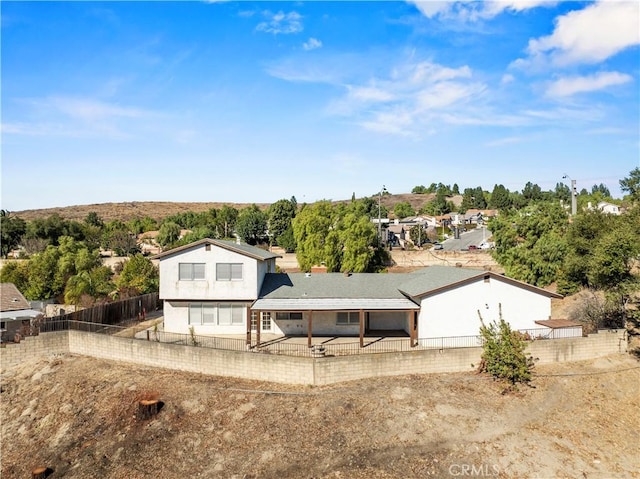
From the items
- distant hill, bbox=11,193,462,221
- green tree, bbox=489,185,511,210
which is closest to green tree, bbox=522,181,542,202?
green tree, bbox=489,185,511,210

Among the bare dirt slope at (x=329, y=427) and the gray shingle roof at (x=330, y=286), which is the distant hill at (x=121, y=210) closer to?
the gray shingle roof at (x=330, y=286)

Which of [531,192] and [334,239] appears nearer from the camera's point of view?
[334,239]

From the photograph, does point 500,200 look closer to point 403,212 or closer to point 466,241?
point 403,212

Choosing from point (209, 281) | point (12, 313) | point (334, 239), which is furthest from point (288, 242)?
point (209, 281)

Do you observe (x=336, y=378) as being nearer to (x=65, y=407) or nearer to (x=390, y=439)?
(x=390, y=439)

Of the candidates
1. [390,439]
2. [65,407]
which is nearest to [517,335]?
[390,439]

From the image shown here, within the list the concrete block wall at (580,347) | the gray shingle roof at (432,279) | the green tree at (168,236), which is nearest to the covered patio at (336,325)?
the gray shingle roof at (432,279)
